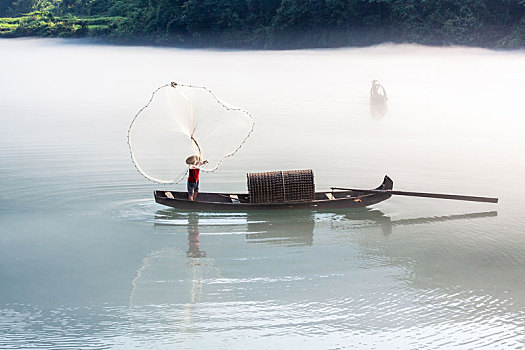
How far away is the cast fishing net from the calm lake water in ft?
2.14

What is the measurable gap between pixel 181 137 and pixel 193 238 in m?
10.7

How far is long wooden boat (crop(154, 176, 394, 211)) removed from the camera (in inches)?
546

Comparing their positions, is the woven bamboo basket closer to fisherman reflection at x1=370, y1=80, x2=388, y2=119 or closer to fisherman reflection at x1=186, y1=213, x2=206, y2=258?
fisherman reflection at x1=186, y1=213, x2=206, y2=258

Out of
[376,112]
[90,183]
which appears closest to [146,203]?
[90,183]

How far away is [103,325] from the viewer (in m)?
9.20

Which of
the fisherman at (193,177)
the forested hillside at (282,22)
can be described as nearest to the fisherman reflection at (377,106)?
the fisherman at (193,177)

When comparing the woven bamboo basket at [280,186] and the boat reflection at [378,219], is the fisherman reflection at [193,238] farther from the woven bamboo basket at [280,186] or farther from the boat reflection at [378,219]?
the boat reflection at [378,219]

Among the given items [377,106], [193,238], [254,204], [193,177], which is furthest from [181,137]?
[193,238]

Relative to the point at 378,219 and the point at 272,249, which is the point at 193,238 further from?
the point at 378,219

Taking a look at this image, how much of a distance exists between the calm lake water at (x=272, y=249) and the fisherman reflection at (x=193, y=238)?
0.06m

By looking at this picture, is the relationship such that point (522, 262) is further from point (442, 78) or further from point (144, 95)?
point (442, 78)

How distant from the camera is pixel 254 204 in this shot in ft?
45.3

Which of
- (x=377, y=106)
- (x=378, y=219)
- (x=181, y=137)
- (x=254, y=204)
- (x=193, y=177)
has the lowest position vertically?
(x=378, y=219)

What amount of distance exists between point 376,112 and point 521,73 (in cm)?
2389
